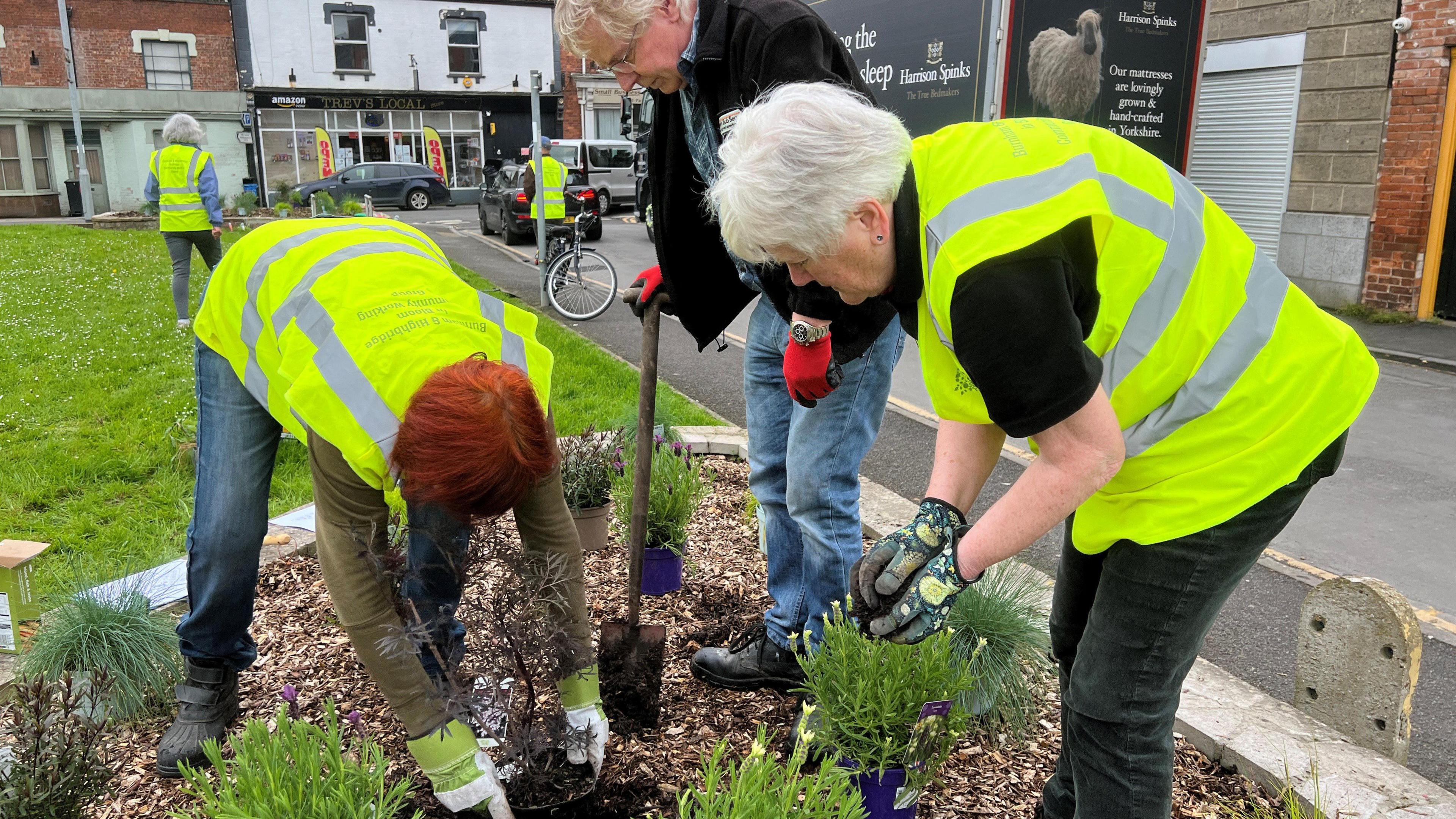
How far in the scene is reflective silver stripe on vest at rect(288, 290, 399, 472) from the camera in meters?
1.85

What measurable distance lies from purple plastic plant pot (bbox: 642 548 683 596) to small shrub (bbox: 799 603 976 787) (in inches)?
48.3

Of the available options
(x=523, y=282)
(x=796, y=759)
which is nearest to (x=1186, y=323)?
(x=796, y=759)

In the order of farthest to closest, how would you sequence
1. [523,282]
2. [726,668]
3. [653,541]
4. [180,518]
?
[523,282] → [180,518] → [653,541] → [726,668]

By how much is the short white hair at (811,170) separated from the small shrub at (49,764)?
166 cm

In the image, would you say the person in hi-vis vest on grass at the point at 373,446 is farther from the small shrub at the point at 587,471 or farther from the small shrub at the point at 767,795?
the small shrub at the point at 587,471

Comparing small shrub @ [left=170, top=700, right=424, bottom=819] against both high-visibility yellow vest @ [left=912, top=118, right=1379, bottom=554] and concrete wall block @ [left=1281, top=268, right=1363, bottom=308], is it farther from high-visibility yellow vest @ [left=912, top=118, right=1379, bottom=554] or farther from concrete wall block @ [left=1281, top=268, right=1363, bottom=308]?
concrete wall block @ [left=1281, top=268, right=1363, bottom=308]

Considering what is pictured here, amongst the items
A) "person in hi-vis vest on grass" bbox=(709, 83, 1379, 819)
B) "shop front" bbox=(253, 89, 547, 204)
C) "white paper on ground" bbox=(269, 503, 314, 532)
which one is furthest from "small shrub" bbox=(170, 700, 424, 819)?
"shop front" bbox=(253, 89, 547, 204)

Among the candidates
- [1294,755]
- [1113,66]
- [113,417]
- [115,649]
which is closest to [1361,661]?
[1294,755]

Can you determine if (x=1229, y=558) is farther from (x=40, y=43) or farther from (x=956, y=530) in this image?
(x=40, y=43)

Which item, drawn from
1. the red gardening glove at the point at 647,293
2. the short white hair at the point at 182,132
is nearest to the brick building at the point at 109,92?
the short white hair at the point at 182,132

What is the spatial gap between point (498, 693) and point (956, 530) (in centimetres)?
104

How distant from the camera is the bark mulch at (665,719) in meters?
2.35

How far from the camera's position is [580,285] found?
10008mm

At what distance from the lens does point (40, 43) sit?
2712 centimetres
